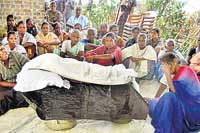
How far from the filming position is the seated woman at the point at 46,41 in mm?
4555

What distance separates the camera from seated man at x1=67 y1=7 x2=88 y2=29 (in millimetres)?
5567

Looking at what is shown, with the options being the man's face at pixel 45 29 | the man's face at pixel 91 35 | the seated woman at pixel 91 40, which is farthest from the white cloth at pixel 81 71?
the man's face at pixel 45 29

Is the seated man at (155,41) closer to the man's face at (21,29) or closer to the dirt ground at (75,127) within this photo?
the dirt ground at (75,127)

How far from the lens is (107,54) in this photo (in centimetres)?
399

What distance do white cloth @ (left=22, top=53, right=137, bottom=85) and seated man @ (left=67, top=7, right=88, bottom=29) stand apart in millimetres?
2804

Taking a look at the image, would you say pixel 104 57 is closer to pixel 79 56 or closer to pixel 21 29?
pixel 79 56

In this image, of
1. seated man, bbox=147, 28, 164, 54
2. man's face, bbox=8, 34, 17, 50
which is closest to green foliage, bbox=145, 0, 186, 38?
seated man, bbox=147, 28, 164, 54

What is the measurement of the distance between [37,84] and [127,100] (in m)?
0.81

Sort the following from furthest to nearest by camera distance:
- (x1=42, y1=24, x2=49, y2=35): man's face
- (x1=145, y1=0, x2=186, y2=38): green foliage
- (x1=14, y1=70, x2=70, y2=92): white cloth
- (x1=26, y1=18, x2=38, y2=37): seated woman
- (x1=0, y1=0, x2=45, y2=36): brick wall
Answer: (x1=145, y1=0, x2=186, y2=38): green foliage < (x1=0, y1=0, x2=45, y2=36): brick wall < (x1=26, y1=18, x2=38, y2=37): seated woman < (x1=42, y1=24, x2=49, y2=35): man's face < (x1=14, y1=70, x2=70, y2=92): white cloth

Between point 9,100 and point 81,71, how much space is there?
3.73 feet

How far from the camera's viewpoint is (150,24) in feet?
18.8

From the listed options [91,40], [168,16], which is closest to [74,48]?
[91,40]

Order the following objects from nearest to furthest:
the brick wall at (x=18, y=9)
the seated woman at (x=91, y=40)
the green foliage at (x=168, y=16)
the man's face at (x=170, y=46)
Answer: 1. the man's face at (x=170, y=46)
2. the seated woman at (x=91, y=40)
3. the brick wall at (x=18, y=9)
4. the green foliage at (x=168, y=16)

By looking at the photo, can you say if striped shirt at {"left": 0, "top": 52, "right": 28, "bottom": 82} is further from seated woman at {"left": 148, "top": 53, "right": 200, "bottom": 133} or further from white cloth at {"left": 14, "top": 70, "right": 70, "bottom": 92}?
seated woman at {"left": 148, "top": 53, "right": 200, "bottom": 133}
